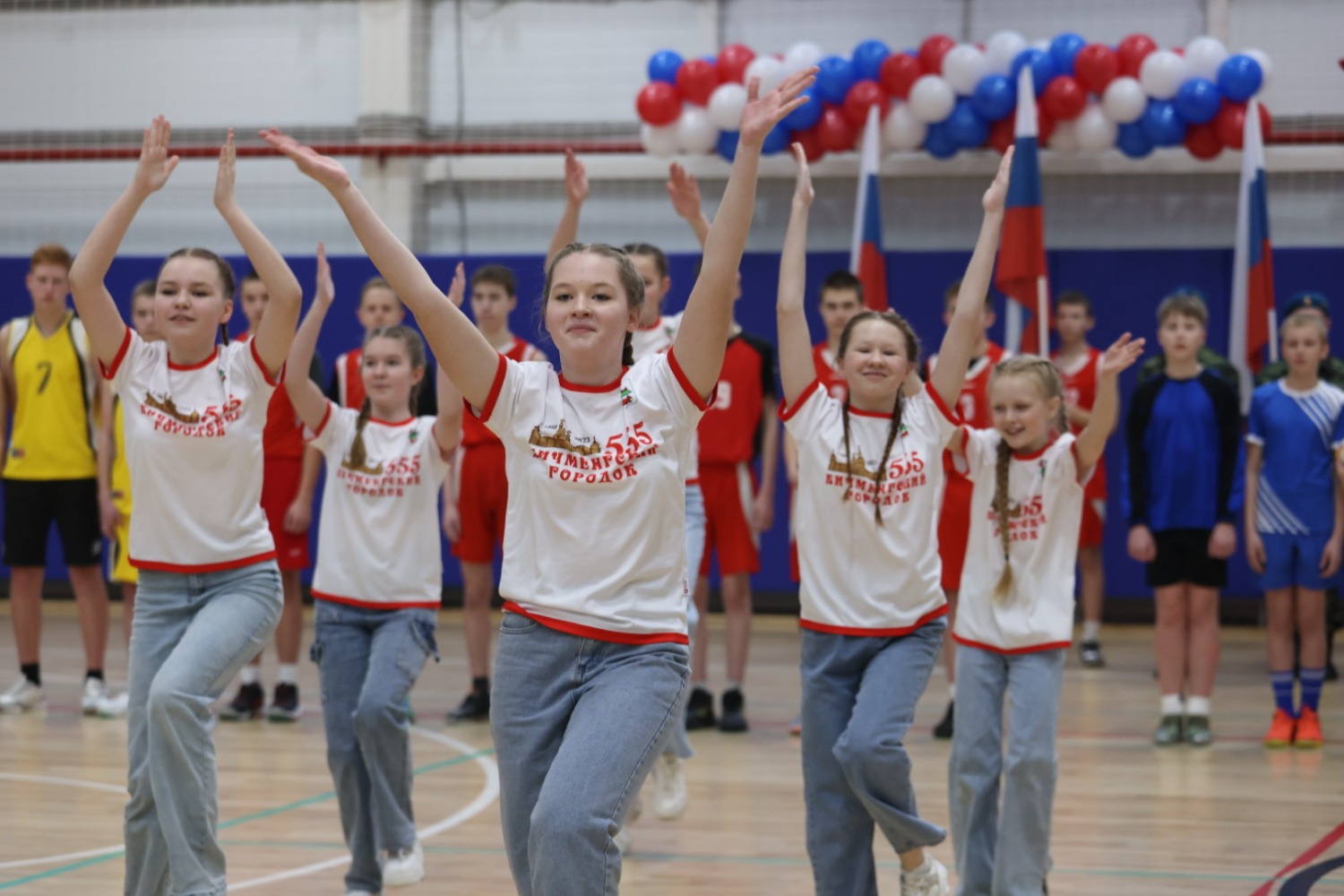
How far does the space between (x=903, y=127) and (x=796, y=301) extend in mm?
5546

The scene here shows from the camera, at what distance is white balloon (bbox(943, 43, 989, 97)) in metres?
8.83

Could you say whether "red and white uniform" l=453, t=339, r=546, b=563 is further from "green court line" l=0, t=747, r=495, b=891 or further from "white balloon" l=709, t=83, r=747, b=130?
"white balloon" l=709, t=83, r=747, b=130

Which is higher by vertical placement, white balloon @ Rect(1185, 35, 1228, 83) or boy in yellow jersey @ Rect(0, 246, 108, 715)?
white balloon @ Rect(1185, 35, 1228, 83)

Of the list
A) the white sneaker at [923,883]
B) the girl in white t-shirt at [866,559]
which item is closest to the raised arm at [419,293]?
the girl in white t-shirt at [866,559]

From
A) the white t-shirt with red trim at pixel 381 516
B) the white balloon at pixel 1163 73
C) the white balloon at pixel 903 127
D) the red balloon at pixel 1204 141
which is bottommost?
the white t-shirt with red trim at pixel 381 516

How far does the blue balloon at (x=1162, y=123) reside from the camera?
8.73 m

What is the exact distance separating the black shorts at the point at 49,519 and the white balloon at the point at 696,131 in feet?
13.0

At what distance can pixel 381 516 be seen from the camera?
→ 4.68 meters

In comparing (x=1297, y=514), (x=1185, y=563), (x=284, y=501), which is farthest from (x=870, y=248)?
(x=284, y=501)

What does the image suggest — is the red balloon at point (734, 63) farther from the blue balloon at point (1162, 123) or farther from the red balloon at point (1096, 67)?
the blue balloon at point (1162, 123)

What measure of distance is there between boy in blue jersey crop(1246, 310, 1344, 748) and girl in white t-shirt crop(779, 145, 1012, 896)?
3102 mm

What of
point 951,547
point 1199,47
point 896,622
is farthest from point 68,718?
point 1199,47

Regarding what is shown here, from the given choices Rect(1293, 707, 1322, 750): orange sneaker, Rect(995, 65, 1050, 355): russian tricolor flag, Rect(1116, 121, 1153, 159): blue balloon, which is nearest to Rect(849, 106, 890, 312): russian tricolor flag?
Rect(995, 65, 1050, 355): russian tricolor flag

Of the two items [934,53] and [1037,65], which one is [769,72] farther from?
[1037,65]
